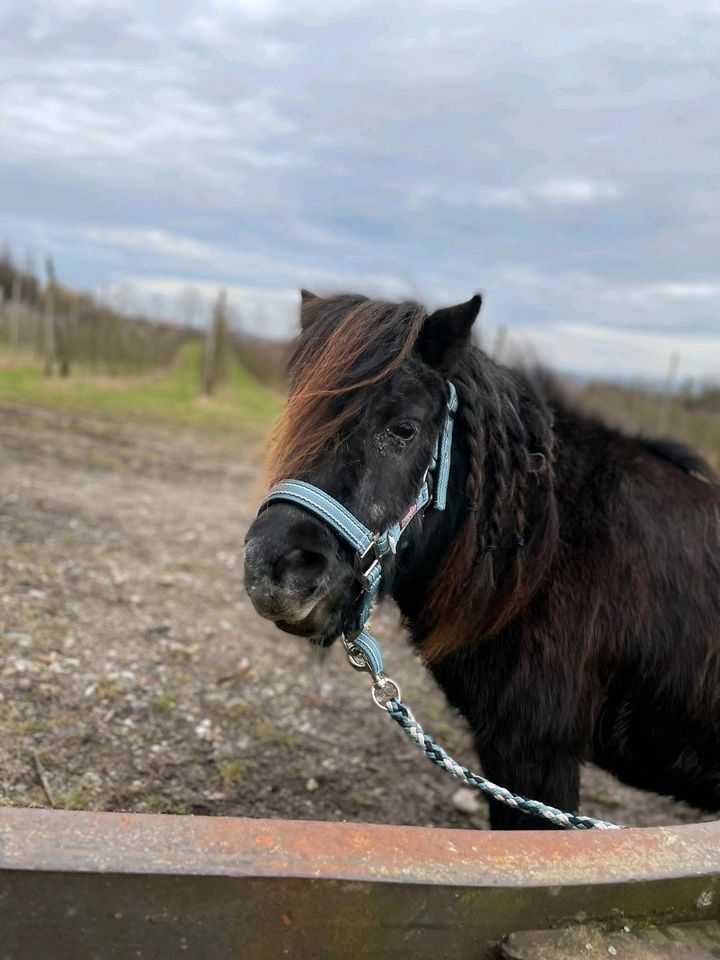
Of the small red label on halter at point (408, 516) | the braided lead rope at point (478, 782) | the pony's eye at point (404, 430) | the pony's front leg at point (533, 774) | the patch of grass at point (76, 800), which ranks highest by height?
the pony's eye at point (404, 430)

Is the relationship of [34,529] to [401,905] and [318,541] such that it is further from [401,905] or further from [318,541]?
[401,905]

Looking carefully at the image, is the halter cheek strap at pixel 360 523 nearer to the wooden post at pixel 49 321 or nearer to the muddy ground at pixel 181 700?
the muddy ground at pixel 181 700

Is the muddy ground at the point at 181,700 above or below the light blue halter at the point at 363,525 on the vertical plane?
below

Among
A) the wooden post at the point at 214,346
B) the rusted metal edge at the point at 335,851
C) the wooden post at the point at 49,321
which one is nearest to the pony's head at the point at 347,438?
the rusted metal edge at the point at 335,851

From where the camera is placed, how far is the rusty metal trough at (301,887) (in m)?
1.35

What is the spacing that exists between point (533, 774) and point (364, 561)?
1.00 m

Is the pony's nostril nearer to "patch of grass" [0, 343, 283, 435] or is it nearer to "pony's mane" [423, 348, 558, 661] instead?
"pony's mane" [423, 348, 558, 661]

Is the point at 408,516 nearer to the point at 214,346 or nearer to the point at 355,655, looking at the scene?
the point at 355,655

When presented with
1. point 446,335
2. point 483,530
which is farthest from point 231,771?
point 446,335

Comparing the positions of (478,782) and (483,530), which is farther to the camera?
(483,530)

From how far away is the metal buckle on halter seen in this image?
214 cm

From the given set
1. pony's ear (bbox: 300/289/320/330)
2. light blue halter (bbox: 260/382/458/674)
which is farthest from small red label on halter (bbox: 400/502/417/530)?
pony's ear (bbox: 300/289/320/330)

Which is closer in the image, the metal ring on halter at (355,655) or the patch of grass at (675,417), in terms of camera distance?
the metal ring on halter at (355,655)

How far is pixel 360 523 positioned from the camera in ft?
6.98
